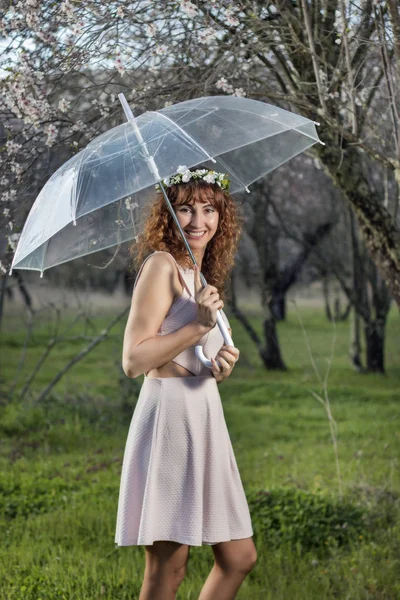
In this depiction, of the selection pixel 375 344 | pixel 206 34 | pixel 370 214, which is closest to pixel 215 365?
pixel 206 34

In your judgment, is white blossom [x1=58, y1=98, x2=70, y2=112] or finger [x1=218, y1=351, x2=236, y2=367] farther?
white blossom [x1=58, y1=98, x2=70, y2=112]

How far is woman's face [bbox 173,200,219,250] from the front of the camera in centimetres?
307

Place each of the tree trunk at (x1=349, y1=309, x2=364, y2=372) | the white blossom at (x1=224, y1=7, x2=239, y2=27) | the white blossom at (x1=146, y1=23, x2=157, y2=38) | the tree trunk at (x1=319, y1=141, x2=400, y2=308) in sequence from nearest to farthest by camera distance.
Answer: the white blossom at (x1=224, y1=7, x2=239, y2=27), the white blossom at (x1=146, y1=23, x2=157, y2=38), the tree trunk at (x1=319, y1=141, x2=400, y2=308), the tree trunk at (x1=349, y1=309, x2=364, y2=372)

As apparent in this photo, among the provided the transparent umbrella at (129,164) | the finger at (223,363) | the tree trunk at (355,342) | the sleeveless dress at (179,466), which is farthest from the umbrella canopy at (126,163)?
the tree trunk at (355,342)

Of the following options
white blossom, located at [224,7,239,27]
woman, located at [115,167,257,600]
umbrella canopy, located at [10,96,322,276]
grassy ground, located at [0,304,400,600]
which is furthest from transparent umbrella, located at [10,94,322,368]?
grassy ground, located at [0,304,400,600]

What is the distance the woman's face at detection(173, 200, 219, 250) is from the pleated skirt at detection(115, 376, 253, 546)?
50 centimetres

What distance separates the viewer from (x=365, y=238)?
16.0ft

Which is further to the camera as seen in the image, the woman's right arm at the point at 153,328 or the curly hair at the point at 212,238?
the curly hair at the point at 212,238

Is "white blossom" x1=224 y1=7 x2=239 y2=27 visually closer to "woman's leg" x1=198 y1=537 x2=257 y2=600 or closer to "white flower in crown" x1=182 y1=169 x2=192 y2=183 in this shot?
"white flower in crown" x1=182 y1=169 x2=192 y2=183

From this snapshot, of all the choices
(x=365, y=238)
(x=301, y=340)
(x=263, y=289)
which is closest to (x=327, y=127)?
(x=365, y=238)

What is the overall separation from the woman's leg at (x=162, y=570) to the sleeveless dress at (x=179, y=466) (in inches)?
2.8

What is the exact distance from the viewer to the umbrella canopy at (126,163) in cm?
300

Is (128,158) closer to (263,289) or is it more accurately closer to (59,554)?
(59,554)

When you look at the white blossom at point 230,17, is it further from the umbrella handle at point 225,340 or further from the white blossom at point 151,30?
the umbrella handle at point 225,340
